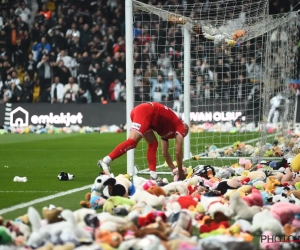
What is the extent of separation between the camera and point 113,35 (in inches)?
1120

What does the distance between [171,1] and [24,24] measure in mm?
5786

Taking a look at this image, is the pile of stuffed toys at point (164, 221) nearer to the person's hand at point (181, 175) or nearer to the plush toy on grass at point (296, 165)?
the plush toy on grass at point (296, 165)

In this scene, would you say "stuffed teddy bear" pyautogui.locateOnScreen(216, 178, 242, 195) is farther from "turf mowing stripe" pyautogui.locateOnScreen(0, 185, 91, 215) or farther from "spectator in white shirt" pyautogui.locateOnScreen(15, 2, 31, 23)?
"spectator in white shirt" pyautogui.locateOnScreen(15, 2, 31, 23)

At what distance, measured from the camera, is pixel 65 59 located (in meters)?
27.8

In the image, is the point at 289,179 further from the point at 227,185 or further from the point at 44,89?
the point at 44,89

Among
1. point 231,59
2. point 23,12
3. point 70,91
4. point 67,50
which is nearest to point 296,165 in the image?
point 231,59

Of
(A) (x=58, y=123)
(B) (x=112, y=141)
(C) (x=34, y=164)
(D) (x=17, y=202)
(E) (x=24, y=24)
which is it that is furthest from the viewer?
(E) (x=24, y=24)

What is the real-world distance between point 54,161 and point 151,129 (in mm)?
3461

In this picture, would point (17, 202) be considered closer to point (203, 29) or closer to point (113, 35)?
point (203, 29)

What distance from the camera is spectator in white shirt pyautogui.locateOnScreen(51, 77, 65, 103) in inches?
1053

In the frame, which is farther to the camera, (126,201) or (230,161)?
(230,161)

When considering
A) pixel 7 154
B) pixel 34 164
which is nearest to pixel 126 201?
pixel 34 164

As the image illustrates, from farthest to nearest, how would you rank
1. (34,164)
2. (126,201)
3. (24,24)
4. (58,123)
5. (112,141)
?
(24,24) < (58,123) < (112,141) < (34,164) < (126,201)

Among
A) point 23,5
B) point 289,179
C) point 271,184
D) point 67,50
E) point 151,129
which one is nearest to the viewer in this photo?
point 271,184
